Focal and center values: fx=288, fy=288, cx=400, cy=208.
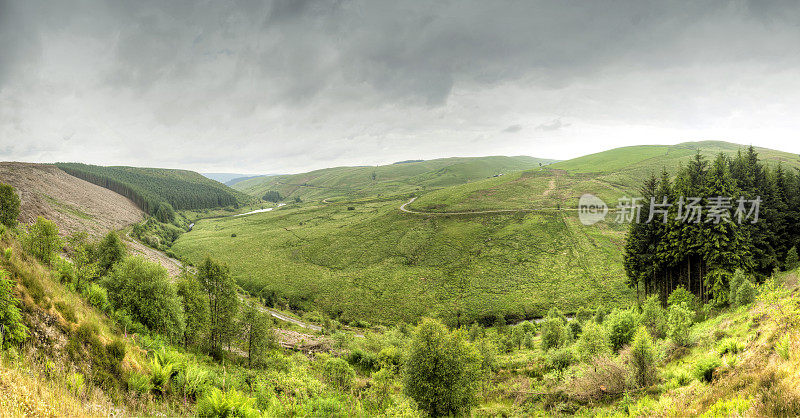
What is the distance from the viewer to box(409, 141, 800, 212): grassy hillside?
119000 mm

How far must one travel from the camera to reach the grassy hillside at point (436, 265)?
70.2 meters

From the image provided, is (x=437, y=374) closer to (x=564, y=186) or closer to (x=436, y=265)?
(x=436, y=265)

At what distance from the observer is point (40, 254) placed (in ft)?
80.6

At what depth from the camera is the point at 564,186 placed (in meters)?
134

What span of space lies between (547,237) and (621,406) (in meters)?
84.6

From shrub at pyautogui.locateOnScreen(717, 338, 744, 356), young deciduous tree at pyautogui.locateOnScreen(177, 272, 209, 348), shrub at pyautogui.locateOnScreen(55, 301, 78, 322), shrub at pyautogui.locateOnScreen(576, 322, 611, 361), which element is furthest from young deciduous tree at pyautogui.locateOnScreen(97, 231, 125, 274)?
shrub at pyautogui.locateOnScreen(717, 338, 744, 356)

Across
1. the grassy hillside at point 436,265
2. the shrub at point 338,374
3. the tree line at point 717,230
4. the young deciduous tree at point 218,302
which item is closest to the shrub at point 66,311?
the shrub at point 338,374

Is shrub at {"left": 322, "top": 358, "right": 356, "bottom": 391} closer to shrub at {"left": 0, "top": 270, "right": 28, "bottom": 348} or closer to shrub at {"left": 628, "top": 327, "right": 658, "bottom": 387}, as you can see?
shrub at {"left": 628, "top": 327, "right": 658, "bottom": 387}

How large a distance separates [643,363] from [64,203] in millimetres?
161083

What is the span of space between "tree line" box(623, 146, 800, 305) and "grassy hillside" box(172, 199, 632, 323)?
25.4 meters

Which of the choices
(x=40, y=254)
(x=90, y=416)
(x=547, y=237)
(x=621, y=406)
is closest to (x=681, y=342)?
(x=621, y=406)

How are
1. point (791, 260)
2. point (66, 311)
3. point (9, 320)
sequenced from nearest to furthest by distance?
point (9, 320), point (66, 311), point (791, 260)

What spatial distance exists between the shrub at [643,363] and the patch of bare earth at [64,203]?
112016mm

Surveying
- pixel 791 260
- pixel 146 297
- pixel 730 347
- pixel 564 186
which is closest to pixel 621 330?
pixel 730 347
